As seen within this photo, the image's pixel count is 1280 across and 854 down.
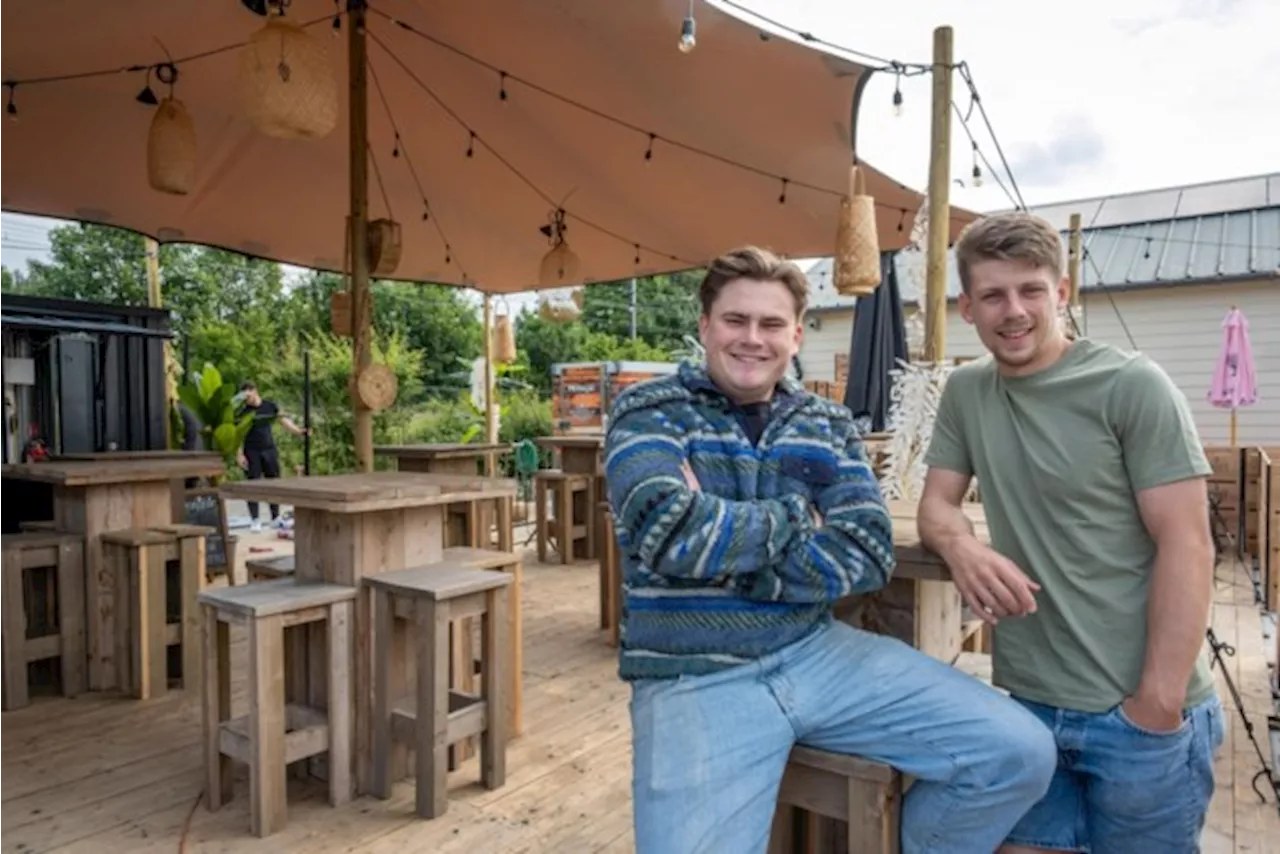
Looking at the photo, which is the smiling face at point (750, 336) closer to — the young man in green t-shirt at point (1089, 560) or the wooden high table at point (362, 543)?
the young man in green t-shirt at point (1089, 560)

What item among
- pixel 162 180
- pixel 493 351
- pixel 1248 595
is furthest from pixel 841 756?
pixel 493 351

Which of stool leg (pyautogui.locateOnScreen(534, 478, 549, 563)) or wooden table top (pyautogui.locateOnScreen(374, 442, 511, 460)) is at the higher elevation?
wooden table top (pyautogui.locateOnScreen(374, 442, 511, 460))

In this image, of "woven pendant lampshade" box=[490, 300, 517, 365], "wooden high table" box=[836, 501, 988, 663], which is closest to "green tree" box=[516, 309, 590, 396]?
"woven pendant lampshade" box=[490, 300, 517, 365]

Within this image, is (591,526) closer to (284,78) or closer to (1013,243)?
(284,78)

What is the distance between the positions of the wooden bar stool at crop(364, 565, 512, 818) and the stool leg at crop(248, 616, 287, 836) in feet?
0.95

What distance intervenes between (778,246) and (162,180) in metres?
3.94

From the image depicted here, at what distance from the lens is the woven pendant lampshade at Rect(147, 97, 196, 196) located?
324cm

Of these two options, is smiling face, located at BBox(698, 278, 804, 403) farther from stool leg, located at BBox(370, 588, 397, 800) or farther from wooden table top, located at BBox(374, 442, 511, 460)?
wooden table top, located at BBox(374, 442, 511, 460)

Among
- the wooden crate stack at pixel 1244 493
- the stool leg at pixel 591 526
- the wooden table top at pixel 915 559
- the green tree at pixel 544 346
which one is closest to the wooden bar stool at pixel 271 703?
the wooden table top at pixel 915 559

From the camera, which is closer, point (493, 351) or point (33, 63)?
point (33, 63)

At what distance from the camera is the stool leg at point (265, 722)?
7.18 feet

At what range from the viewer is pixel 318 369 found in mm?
13344

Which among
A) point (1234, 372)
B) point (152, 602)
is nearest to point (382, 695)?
point (152, 602)

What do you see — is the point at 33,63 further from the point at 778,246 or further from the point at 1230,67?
the point at 1230,67
